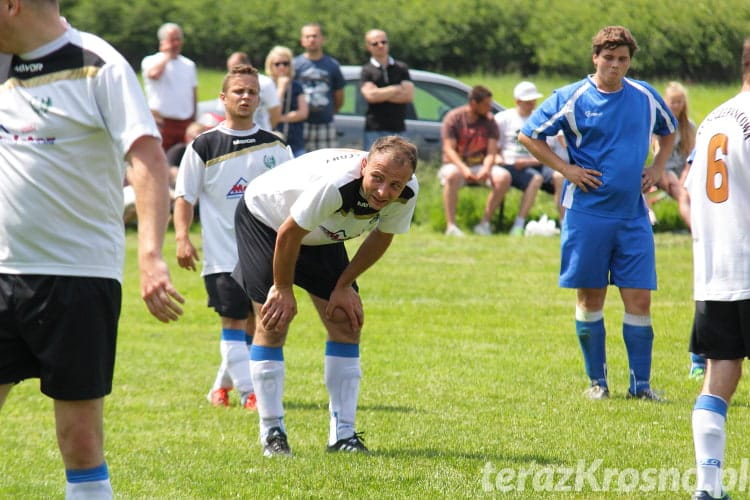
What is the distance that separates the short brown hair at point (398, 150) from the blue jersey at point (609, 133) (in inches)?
93.0

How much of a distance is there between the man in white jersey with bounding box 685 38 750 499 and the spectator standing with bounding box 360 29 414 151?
10878 millimetres

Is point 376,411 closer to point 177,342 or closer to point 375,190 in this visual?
point 375,190

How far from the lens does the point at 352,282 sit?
6445 mm

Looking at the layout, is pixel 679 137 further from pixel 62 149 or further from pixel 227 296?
pixel 62 149

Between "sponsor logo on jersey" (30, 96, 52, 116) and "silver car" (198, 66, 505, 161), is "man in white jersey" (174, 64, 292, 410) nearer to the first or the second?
"sponsor logo on jersey" (30, 96, 52, 116)

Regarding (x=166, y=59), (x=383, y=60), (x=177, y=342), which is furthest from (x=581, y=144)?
(x=166, y=59)

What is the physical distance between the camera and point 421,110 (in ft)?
61.8

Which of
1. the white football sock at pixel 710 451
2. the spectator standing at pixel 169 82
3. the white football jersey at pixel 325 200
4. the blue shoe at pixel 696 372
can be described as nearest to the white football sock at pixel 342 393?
the white football jersey at pixel 325 200

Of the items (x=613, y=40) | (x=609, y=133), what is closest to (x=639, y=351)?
(x=609, y=133)

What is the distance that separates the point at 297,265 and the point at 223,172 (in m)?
1.68

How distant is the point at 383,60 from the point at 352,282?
10108mm

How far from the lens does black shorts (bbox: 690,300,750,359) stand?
16.8ft

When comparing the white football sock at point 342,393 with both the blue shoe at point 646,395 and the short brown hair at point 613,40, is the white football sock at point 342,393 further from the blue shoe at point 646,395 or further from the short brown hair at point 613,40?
the short brown hair at point 613,40

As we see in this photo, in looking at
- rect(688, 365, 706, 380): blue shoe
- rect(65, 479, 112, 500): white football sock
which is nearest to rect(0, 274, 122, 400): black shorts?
rect(65, 479, 112, 500): white football sock
